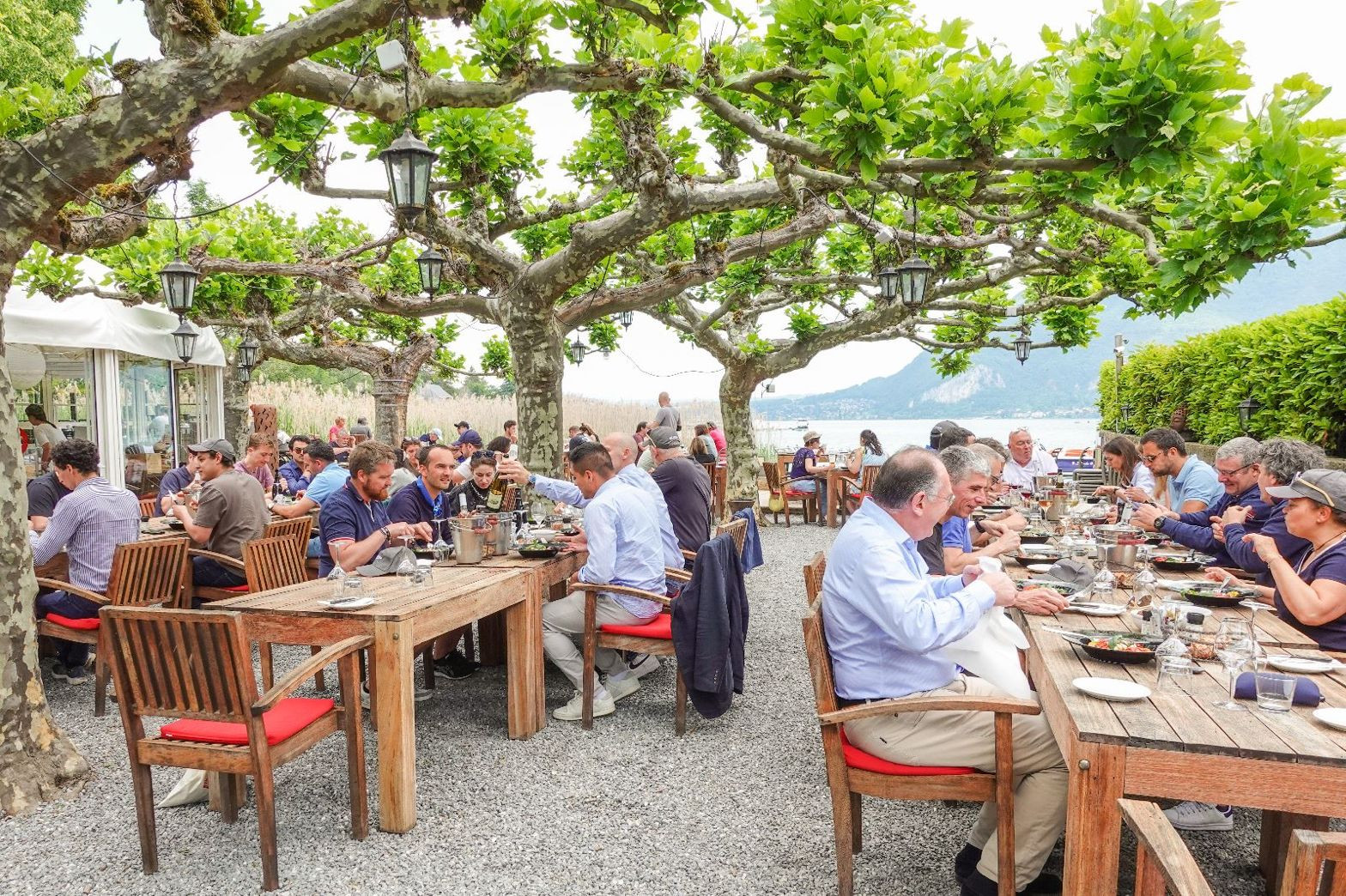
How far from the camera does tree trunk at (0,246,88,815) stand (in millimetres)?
3738

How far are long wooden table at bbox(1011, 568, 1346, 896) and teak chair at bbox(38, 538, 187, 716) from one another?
487 centimetres

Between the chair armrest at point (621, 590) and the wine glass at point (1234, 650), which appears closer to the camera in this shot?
the wine glass at point (1234, 650)

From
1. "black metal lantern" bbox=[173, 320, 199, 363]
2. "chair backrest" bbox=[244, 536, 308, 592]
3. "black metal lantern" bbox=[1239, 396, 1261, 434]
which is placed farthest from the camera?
"black metal lantern" bbox=[173, 320, 199, 363]

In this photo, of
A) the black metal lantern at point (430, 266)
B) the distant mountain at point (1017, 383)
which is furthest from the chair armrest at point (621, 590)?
the distant mountain at point (1017, 383)

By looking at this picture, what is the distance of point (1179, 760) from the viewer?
2.16 metres

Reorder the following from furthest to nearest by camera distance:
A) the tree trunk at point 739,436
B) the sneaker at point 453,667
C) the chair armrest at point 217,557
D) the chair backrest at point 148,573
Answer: the tree trunk at point 739,436
the chair armrest at point 217,557
the sneaker at point 453,667
the chair backrest at point 148,573

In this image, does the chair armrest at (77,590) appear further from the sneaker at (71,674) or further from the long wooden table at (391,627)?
the long wooden table at (391,627)

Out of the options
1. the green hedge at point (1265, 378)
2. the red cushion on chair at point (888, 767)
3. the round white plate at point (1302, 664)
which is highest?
the green hedge at point (1265, 378)

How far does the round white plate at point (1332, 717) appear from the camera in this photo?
2242 millimetres

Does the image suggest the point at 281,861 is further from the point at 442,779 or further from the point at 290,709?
the point at 442,779

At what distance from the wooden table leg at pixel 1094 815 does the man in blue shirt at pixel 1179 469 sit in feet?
15.4

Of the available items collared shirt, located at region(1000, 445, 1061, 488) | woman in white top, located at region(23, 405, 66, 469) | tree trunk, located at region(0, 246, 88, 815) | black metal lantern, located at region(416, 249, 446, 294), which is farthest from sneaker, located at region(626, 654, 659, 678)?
woman in white top, located at region(23, 405, 66, 469)

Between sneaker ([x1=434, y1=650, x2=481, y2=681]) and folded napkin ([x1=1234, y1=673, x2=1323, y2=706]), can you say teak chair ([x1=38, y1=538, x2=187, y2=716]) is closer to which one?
sneaker ([x1=434, y1=650, x2=481, y2=681])

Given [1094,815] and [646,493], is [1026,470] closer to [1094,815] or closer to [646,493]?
[646,493]
